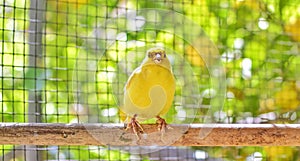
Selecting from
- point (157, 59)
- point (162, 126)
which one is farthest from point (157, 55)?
point (162, 126)

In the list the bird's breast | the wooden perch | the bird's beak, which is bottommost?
the wooden perch

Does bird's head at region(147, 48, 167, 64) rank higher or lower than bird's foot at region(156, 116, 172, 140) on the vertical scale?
higher

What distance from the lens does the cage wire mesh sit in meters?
1.25

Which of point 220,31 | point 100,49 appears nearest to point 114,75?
point 100,49

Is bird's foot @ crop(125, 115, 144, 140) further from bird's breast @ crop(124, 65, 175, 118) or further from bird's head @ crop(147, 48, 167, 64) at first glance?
bird's head @ crop(147, 48, 167, 64)

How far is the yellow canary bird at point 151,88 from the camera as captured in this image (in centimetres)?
108

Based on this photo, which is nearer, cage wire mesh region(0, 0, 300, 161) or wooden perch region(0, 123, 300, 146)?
wooden perch region(0, 123, 300, 146)

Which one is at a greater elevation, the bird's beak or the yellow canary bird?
the bird's beak

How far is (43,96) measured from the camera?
5.49 feet

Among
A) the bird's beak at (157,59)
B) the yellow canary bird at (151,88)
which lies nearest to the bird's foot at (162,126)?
the yellow canary bird at (151,88)

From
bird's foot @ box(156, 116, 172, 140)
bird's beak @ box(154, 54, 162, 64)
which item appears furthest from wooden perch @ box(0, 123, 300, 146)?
bird's beak @ box(154, 54, 162, 64)

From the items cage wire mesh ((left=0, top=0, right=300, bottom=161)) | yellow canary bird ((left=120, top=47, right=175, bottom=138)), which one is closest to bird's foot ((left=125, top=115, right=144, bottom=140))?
yellow canary bird ((left=120, top=47, right=175, bottom=138))

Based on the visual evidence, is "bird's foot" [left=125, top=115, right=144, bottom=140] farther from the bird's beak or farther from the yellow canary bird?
the bird's beak

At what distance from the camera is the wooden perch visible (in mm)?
1087
